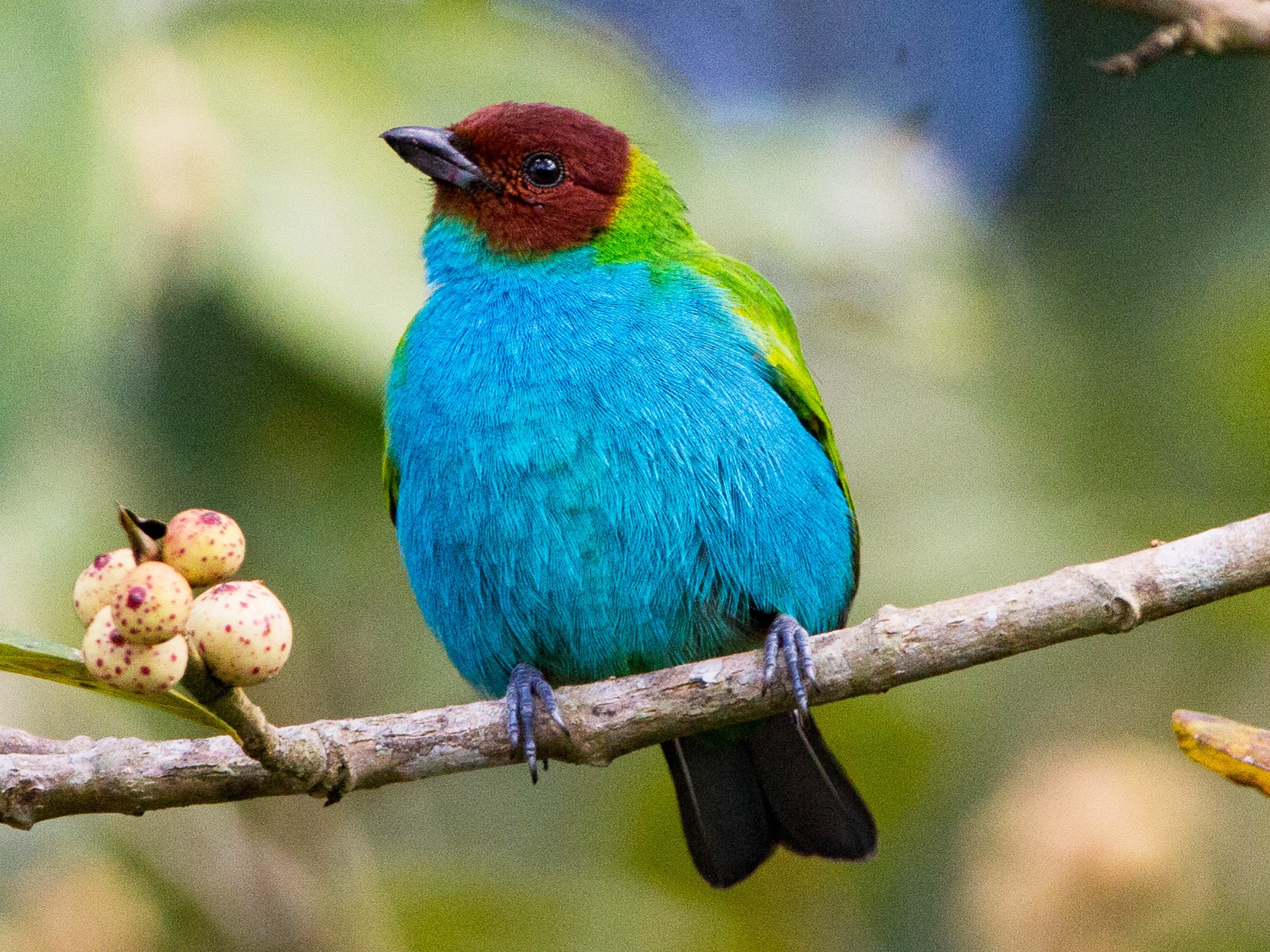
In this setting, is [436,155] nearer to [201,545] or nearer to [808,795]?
A: [808,795]

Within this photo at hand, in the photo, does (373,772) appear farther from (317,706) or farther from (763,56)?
(763,56)

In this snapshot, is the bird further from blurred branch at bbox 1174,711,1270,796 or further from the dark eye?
blurred branch at bbox 1174,711,1270,796

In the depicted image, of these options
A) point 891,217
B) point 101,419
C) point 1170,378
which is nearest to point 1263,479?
point 1170,378

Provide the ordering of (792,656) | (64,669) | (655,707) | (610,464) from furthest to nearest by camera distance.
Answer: (610,464)
(792,656)
(655,707)
(64,669)

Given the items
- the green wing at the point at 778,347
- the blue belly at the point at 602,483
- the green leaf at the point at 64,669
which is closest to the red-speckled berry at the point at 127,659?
the green leaf at the point at 64,669

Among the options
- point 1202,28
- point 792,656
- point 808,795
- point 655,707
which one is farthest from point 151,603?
point 1202,28
